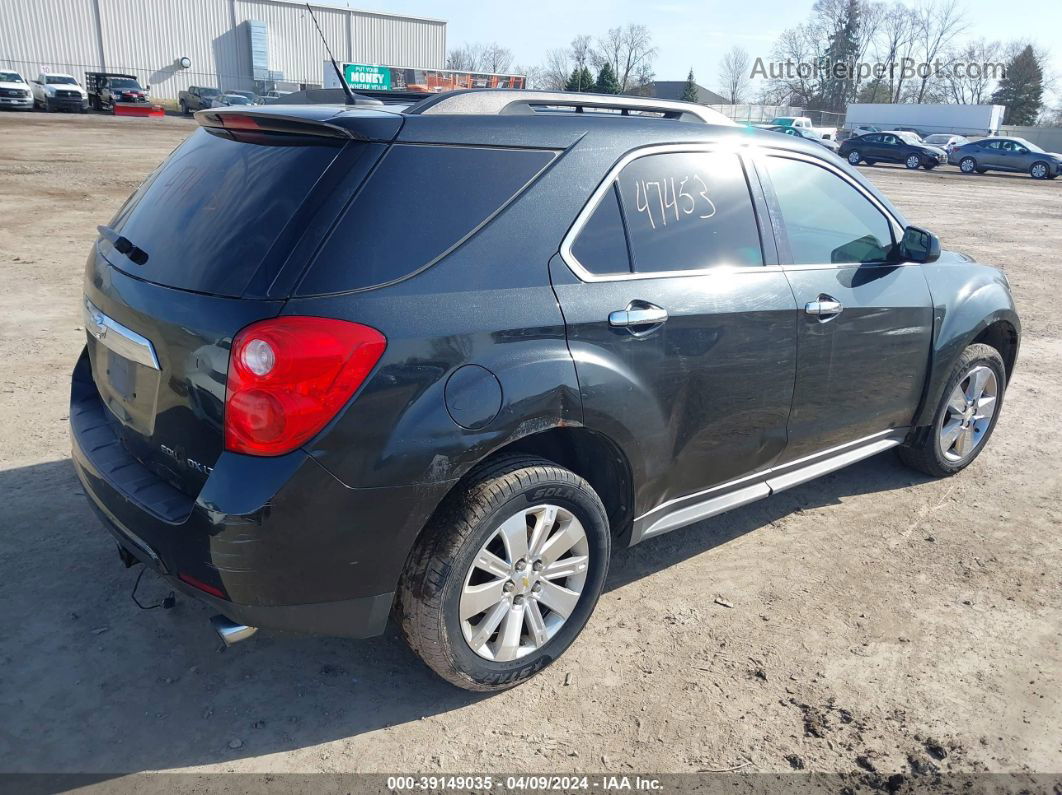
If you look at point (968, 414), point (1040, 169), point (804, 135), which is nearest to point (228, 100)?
point (1040, 169)

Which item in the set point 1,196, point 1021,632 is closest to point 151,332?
point 1021,632

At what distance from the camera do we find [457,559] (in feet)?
8.82

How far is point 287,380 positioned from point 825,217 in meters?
2.72

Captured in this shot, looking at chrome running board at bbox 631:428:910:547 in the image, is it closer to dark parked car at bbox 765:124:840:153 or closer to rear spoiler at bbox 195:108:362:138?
dark parked car at bbox 765:124:840:153

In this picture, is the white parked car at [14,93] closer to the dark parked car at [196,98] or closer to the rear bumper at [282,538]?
the dark parked car at [196,98]

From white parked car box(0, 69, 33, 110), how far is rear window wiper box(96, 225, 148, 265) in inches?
1738

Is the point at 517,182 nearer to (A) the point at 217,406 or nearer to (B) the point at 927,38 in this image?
(A) the point at 217,406

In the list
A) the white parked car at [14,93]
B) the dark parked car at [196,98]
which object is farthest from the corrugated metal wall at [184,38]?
the white parked car at [14,93]

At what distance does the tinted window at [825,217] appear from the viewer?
3.77m

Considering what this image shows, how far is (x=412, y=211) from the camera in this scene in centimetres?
261

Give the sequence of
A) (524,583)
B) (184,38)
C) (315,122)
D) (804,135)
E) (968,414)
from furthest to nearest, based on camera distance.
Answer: (184,38) → (804,135) → (968,414) → (524,583) → (315,122)

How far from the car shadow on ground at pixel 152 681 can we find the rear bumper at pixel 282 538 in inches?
17.1

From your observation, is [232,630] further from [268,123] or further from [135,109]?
[135,109]

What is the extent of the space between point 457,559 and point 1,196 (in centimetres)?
1388
